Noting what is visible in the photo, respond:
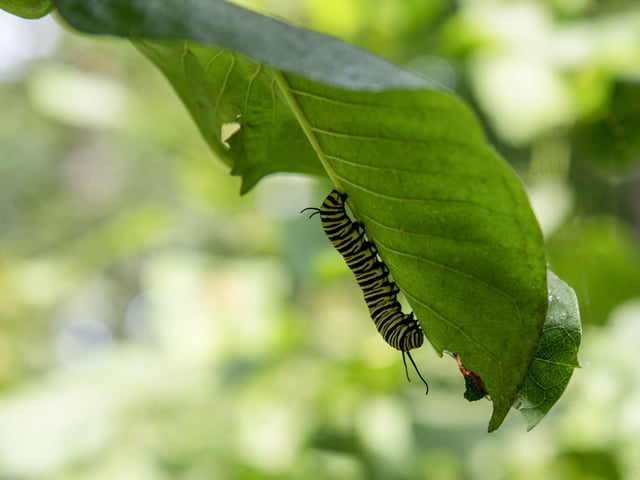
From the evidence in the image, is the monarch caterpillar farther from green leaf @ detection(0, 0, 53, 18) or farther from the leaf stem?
green leaf @ detection(0, 0, 53, 18)

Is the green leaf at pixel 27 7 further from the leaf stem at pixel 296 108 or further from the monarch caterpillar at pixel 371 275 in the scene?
the monarch caterpillar at pixel 371 275

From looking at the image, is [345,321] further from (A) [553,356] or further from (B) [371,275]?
(A) [553,356]

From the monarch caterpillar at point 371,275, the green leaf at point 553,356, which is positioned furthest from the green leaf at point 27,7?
the green leaf at point 553,356

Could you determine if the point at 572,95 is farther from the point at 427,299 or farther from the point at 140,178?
the point at 140,178

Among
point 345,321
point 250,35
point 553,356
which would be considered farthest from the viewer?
point 345,321

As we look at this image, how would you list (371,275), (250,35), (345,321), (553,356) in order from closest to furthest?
(250,35)
(553,356)
(371,275)
(345,321)

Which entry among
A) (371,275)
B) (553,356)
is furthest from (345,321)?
(553,356)
